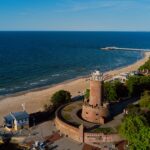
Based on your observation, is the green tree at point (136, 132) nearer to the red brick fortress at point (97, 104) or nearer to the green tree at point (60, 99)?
the red brick fortress at point (97, 104)

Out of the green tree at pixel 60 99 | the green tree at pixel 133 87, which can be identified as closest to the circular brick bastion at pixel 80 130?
the green tree at pixel 60 99

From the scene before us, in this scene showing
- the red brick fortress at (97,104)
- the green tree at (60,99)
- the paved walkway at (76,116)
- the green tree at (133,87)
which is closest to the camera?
the paved walkway at (76,116)

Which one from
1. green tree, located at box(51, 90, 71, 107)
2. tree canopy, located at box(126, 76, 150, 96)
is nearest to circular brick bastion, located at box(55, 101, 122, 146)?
green tree, located at box(51, 90, 71, 107)

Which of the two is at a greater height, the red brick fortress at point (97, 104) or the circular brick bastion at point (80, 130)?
the red brick fortress at point (97, 104)

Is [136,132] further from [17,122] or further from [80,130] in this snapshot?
[17,122]

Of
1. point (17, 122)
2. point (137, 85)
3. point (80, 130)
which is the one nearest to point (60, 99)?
point (17, 122)

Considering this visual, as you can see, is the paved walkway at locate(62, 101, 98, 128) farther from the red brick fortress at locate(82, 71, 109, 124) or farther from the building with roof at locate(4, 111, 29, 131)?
the building with roof at locate(4, 111, 29, 131)

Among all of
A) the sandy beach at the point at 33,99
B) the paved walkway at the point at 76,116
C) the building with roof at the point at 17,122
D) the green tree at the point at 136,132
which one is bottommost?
the sandy beach at the point at 33,99

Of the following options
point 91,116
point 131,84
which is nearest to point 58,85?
point 131,84
